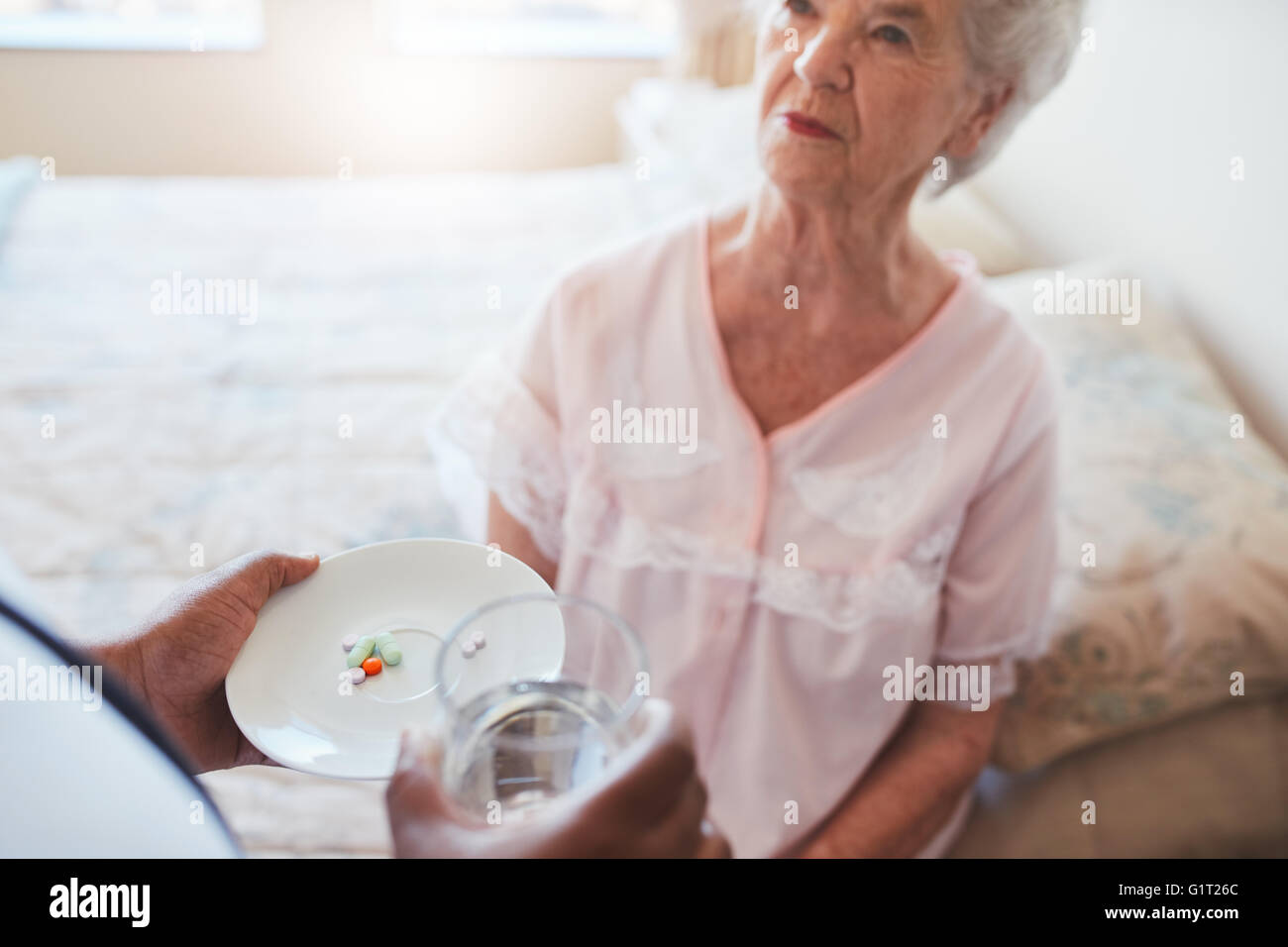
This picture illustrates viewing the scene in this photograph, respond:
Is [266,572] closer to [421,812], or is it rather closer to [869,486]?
[421,812]

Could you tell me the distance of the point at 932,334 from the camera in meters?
0.84

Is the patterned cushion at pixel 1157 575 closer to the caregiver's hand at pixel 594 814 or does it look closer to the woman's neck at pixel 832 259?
the woman's neck at pixel 832 259

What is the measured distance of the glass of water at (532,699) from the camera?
33 centimetres

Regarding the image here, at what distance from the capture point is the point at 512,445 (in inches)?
32.3

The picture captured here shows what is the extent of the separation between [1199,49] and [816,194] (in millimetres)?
527

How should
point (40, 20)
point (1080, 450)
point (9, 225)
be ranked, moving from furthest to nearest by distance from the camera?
point (9, 225) → point (1080, 450) → point (40, 20)

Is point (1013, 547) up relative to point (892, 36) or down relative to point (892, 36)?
down

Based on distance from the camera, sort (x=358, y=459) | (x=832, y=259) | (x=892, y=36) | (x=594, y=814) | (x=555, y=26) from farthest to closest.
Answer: (x=555, y=26) → (x=358, y=459) → (x=832, y=259) → (x=892, y=36) → (x=594, y=814)

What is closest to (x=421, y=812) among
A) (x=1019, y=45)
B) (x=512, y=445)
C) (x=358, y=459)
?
(x=512, y=445)

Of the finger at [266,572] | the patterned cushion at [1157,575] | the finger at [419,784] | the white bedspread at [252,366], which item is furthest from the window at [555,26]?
the finger at [419,784]

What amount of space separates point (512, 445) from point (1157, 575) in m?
0.64

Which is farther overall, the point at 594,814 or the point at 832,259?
the point at 832,259

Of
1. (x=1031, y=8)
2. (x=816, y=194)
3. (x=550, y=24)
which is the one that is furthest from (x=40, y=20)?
(x=550, y=24)
